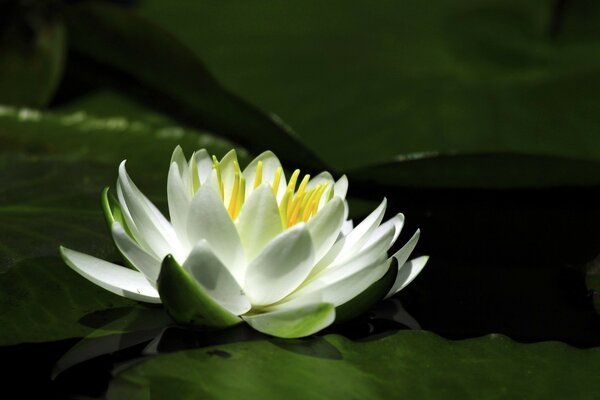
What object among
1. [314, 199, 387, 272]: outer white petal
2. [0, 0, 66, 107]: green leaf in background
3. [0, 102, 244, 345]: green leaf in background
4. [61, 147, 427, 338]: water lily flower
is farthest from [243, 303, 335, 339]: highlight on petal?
[0, 0, 66, 107]: green leaf in background

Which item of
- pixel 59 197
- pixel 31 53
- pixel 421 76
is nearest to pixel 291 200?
pixel 59 197

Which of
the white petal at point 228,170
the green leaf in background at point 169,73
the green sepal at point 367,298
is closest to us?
the green sepal at point 367,298

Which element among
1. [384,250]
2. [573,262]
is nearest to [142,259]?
[384,250]

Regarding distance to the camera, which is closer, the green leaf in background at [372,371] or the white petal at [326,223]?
the green leaf in background at [372,371]

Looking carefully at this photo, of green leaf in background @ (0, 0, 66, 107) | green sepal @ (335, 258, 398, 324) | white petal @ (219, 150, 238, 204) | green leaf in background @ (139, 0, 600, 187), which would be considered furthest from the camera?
green leaf in background @ (0, 0, 66, 107)

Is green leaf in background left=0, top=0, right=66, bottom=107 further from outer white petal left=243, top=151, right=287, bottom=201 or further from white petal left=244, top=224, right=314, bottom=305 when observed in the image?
white petal left=244, top=224, right=314, bottom=305

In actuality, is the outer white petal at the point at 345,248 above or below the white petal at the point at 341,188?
below

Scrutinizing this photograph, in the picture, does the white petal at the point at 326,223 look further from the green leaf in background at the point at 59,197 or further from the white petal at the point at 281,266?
the green leaf in background at the point at 59,197

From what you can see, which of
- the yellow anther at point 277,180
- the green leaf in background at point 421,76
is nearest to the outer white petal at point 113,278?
the yellow anther at point 277,180
